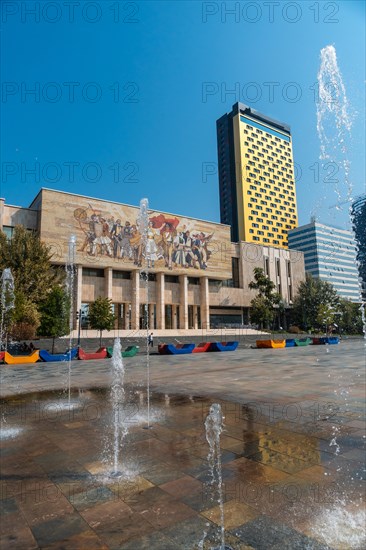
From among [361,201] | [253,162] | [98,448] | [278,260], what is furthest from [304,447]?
[253,162]

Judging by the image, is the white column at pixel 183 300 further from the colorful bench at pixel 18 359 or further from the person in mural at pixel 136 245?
the colorful bench at pixel 18 359

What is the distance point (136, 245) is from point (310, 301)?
3279cm

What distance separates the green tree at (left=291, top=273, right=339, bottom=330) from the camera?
59625mm

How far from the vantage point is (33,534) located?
277 centimetres

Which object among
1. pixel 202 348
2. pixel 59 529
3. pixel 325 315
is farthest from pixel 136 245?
pixel 59 529

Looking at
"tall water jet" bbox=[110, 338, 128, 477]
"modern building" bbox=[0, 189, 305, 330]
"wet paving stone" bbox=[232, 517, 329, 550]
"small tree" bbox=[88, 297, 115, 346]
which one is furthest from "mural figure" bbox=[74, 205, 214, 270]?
"wet paving stone" bbox=[232, 517, 329, 550]

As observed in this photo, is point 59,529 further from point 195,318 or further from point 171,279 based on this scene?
point 195,318

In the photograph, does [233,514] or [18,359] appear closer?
[233,514]

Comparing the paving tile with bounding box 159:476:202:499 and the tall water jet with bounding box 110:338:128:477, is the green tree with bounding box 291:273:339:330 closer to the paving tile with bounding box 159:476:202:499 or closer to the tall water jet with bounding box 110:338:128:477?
the tall water jet with bounding box 110:338:128:477

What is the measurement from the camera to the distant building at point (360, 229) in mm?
5438

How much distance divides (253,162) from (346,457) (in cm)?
12204

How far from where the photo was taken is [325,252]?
120 m

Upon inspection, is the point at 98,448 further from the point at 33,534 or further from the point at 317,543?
the point at 317,543

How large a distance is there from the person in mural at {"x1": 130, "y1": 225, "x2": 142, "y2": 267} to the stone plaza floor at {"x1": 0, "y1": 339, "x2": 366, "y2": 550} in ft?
133
